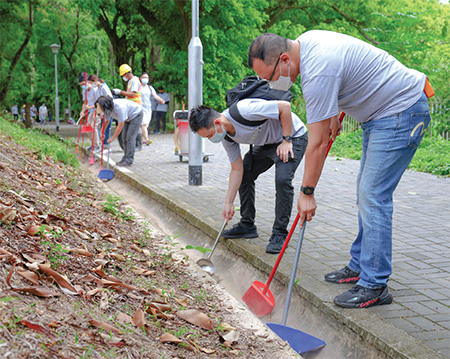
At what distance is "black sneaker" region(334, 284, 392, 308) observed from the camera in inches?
144

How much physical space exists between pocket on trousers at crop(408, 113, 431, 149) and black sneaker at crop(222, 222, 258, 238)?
246cm

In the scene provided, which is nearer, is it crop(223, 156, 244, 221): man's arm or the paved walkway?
the paved walkway

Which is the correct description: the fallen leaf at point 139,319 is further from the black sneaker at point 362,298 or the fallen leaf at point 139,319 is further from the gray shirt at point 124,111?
the gray shirt at point 124,111

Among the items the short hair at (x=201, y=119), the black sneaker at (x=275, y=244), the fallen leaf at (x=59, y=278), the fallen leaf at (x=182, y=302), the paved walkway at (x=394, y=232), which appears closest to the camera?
the fallen leaf at (x=59, y=278)

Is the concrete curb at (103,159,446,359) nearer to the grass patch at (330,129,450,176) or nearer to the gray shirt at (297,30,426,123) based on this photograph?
the gray shirt at (297,30,426,123)

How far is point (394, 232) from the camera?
579 centimetres

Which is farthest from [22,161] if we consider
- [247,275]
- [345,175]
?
[345,175]

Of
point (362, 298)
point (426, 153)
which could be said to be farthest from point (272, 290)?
point (426, 153)

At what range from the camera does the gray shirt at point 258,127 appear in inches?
191

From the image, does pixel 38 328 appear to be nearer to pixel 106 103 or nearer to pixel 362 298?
pixel 362 298

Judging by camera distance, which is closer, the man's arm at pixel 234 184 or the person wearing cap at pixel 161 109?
the man's arm at pixel 234 184

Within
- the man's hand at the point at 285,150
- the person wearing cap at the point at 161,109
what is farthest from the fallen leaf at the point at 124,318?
the person wearing cap at the point at 161,109

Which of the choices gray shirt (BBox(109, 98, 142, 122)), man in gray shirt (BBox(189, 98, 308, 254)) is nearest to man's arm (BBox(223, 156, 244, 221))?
man in gray shirt (BBox(189, 98, 308, 254))

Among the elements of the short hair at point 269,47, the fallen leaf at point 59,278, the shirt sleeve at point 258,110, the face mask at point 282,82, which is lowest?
the fallen leaf at point 59,278
